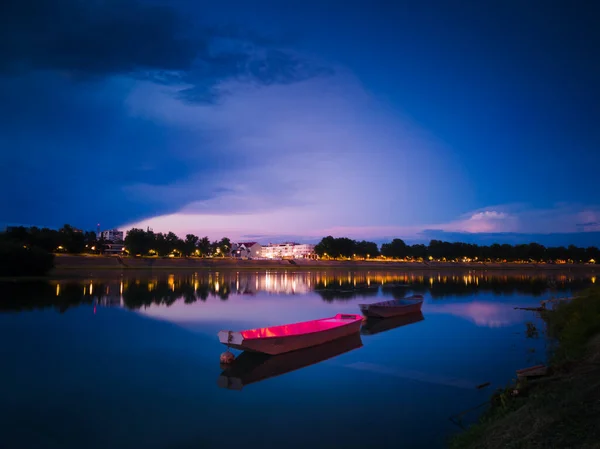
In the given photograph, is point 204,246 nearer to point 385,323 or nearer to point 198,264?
point 198,264

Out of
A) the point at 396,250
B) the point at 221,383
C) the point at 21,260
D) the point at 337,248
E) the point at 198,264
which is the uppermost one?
the point at 337,248

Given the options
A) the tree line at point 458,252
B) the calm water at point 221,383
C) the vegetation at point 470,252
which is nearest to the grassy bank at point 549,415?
the calm water at point 221,383

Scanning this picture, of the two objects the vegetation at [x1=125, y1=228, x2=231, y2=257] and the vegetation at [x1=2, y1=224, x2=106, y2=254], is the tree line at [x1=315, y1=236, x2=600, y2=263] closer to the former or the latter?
the vegetation at [x1=125, y1=228, x2=231, y2=257]

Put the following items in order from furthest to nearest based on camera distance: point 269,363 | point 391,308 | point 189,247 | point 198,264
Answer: point 189,247, point 198,264, point 391,308, point 269,363

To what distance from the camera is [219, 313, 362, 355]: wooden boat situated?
16.1 meters

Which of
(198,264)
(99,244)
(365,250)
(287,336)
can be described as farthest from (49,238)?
(365,250)

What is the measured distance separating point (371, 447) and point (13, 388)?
35.7ft

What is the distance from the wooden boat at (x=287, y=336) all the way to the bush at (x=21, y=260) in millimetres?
48502

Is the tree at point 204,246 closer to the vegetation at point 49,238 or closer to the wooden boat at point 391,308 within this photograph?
the vegetation at point 49,238

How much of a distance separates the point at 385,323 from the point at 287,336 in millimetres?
12055

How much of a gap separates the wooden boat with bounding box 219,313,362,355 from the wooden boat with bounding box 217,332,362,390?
28 cm

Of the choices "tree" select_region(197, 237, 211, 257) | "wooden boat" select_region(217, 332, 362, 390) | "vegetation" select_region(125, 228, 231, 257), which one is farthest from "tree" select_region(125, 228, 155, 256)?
"wooden boat" select_region(217, 332, 362, 390)

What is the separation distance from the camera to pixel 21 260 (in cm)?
5503

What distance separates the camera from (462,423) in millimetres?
10867
